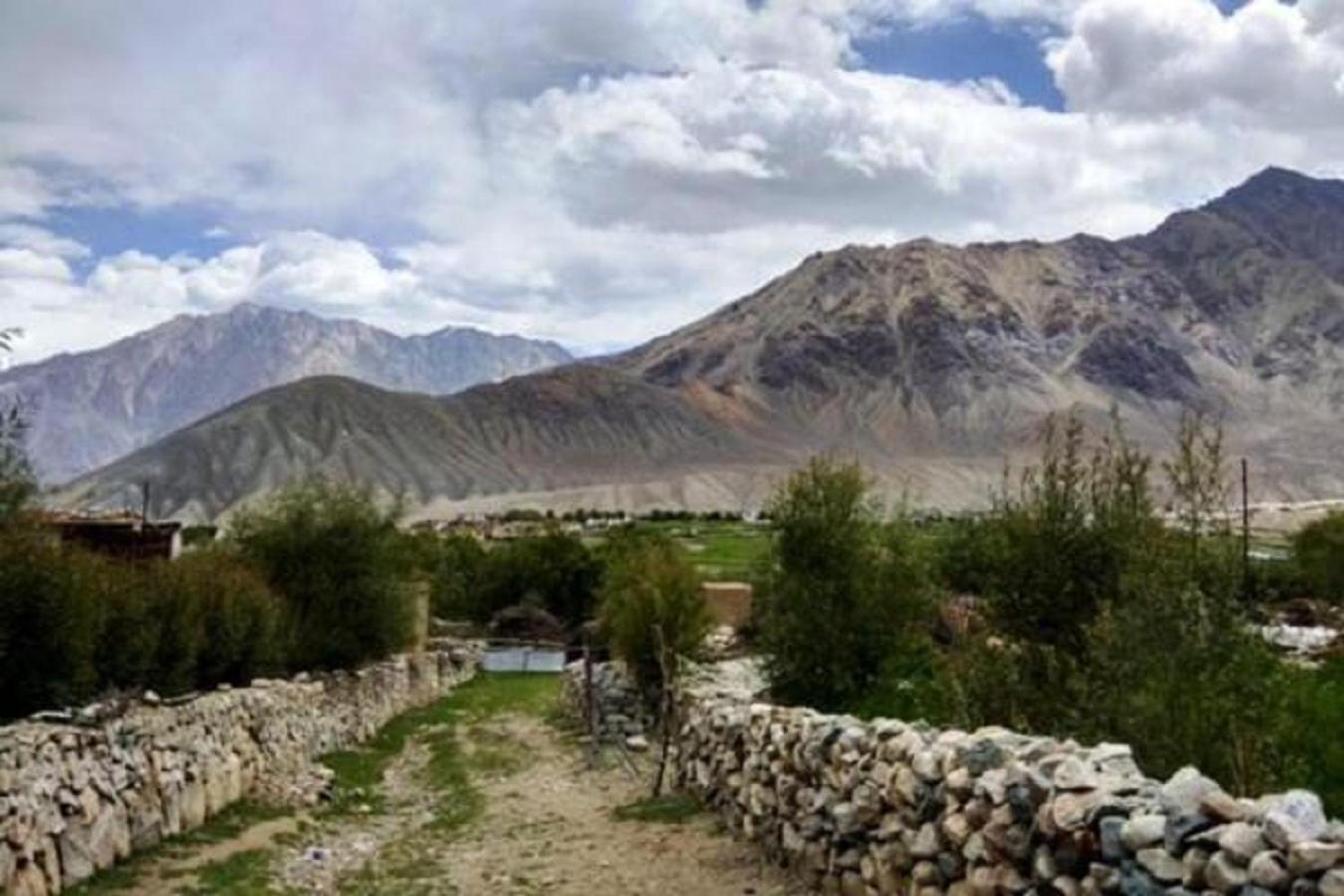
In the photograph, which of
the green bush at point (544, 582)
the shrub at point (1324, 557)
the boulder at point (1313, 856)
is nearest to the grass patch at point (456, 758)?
the boulder at point (1313, 856)

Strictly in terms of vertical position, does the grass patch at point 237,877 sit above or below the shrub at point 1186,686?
below

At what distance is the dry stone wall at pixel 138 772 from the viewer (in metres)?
14.9

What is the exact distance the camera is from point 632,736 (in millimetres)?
34062

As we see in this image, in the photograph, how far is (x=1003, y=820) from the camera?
10102 millimetres

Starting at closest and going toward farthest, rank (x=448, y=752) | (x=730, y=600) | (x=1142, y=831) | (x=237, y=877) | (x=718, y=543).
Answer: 1. (x=1142, y=831)
2. (x=237, y=877)
3. (x=448, y=752)
4. (x=730, y=600)
5. (x=718, y=543)

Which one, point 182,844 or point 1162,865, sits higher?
point 1162,865

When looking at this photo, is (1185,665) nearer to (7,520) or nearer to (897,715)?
(897,715)

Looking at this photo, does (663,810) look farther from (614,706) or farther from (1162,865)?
(614,706)

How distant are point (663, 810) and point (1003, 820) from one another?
11.6m

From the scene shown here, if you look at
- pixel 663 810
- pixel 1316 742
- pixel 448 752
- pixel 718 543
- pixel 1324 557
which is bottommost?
pixel 448 752

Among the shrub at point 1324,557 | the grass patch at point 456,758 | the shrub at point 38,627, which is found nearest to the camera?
the grass patch at point 456,758

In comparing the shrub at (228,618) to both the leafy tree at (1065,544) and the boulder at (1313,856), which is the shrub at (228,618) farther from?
the boulder at (1313,856)

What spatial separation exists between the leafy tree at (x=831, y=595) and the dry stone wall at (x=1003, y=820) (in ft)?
22.0

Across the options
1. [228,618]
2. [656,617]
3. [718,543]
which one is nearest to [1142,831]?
[228,618]
